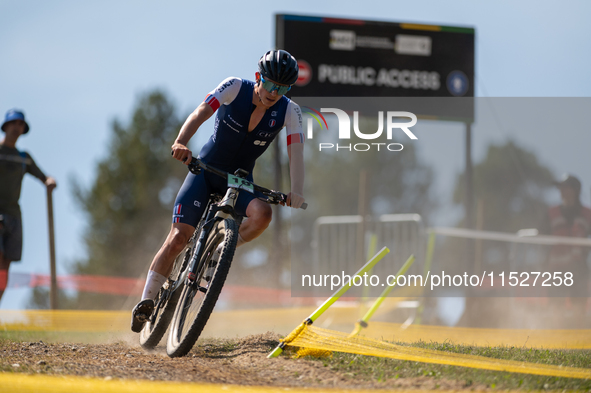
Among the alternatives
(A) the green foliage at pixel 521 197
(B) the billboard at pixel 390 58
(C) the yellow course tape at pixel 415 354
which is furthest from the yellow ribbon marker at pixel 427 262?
(C) the yellow course tape at pixel 415 354

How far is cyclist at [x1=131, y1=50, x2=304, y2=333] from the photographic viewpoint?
449 centimetres

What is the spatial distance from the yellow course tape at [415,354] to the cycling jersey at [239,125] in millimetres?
1470

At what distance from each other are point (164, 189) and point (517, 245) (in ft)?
123

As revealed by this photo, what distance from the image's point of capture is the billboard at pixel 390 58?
11922mm

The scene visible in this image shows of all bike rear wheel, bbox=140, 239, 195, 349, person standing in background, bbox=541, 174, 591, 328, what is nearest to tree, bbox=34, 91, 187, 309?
person standing in background, bbox=541, 174, 591, 328

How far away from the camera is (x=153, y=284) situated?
4.73 m

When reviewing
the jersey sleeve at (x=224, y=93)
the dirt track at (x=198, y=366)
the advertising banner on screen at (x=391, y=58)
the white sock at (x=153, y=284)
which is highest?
the advertising banner on screen at (x=391, y=58)

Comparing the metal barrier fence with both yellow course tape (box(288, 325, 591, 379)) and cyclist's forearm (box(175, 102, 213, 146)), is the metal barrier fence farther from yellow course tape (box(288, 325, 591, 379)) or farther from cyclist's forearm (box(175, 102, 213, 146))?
cyclist's forearm (box(175, 102, 213, 146))

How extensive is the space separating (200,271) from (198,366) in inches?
31.2

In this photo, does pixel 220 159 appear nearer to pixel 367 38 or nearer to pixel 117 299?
pixel 367 38

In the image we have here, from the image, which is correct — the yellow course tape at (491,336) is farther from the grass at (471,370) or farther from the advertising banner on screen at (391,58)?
the advertising banner on screen at (391,58)

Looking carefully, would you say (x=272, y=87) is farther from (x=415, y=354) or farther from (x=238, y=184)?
(x=415, y=354)

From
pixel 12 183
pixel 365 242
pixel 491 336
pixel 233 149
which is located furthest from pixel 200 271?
pixel 365 242

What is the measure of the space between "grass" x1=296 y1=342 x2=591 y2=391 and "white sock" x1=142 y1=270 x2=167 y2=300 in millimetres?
1393
